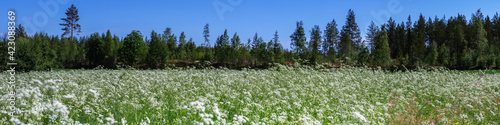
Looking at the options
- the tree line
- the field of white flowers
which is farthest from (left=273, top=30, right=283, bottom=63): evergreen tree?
the field of white flowers

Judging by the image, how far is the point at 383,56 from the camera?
49.8m

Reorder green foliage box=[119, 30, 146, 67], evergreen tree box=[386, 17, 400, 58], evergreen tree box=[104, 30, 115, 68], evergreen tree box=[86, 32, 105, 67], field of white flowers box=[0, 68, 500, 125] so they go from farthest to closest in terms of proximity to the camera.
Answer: evergreen tree box=[386, 17, 400, 58]
evergreen tree box=[86, 32, 105, 67]
evergreen tree box=[104, 30, 115, 68]
green foliage box=[119, 30, 146, 67]
field of white flowers box=[0, 68, 500, 125]

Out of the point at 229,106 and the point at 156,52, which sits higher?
the point at 156,52

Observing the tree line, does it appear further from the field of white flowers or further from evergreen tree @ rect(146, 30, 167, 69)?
the field of white flowers

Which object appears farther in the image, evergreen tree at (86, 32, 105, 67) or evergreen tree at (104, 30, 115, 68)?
evergreen tree at (86, 32, 105, 67)

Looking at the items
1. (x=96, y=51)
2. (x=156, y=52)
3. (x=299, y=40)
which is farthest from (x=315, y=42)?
(x=96, y=51)

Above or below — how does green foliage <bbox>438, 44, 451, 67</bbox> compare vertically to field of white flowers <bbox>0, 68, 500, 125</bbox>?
above

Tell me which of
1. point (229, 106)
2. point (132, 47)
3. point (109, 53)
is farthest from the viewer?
point (109, 53)

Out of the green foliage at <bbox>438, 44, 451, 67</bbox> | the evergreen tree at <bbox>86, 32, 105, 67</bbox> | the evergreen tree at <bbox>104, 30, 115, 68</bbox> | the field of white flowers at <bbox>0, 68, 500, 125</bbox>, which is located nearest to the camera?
the field of white flowers at <bbox>0, 68, 500, 125</bbox>

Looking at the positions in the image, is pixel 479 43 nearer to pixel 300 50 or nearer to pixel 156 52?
pixel 300 50

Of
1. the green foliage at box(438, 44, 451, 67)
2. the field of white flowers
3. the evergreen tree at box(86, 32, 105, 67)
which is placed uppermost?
the evergreen tree at box(86, 32, 105, 67)

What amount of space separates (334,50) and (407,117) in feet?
185

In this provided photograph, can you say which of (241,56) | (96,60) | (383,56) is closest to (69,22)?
(96,60)

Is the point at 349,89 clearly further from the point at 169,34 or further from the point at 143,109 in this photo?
the point at 169,34
